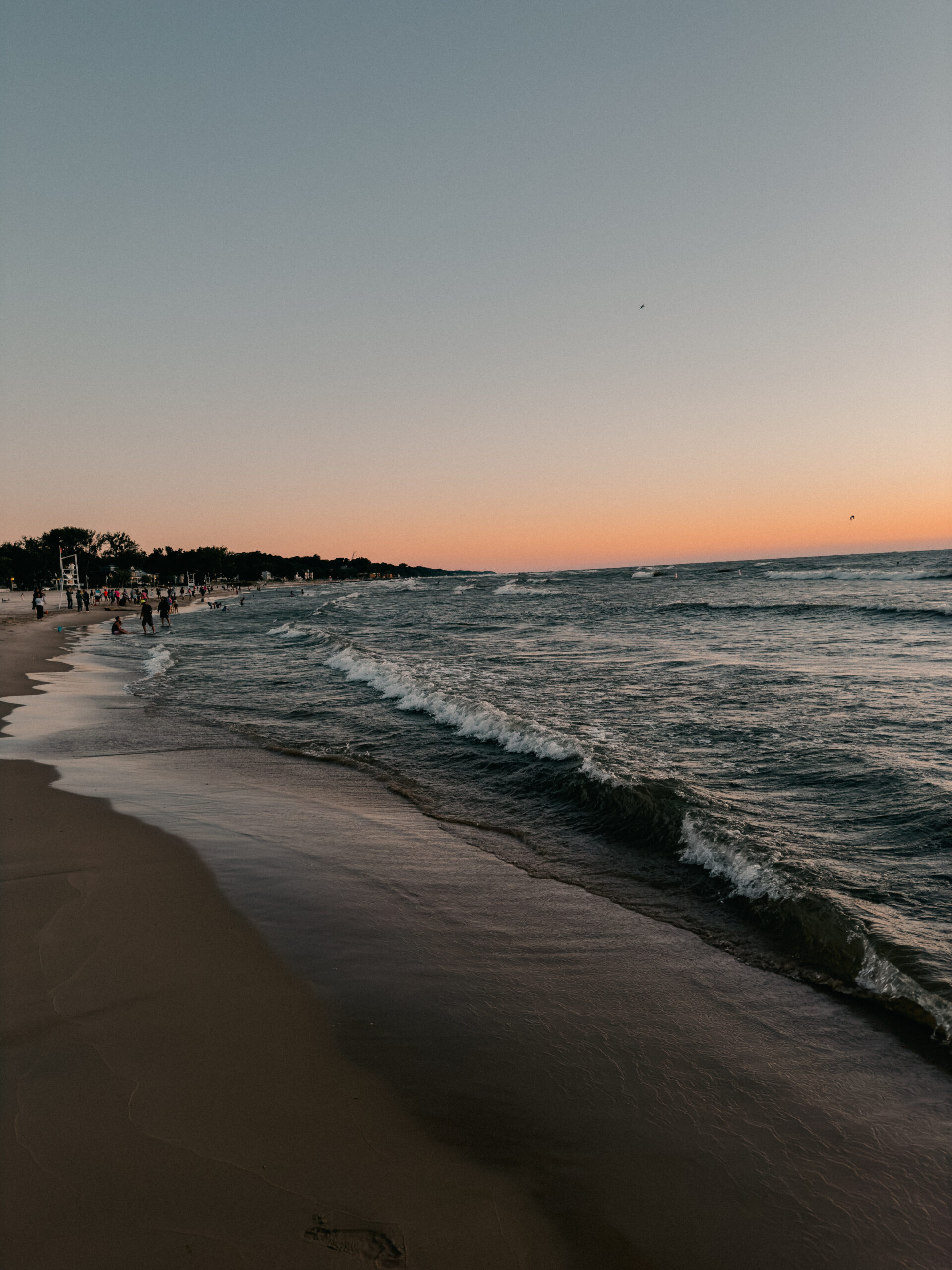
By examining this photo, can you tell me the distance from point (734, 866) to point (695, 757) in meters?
3.98

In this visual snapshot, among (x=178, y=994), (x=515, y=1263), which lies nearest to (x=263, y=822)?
(x=178, y=994)

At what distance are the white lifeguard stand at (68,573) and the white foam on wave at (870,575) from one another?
85048mm

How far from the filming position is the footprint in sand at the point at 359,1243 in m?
2.72

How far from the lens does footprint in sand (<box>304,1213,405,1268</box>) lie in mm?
2717

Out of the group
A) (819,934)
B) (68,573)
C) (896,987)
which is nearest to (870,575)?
(819,934)

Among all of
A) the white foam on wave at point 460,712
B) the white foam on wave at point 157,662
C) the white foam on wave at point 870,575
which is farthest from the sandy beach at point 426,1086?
the white foam on wave at point 870,575

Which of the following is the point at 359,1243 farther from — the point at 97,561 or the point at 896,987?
the point at 97,561

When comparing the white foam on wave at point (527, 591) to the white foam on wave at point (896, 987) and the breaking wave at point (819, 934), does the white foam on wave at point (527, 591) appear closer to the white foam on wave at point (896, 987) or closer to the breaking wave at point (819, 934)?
the breaking wave at point (819, 934)

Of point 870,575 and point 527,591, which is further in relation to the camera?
point 527,591

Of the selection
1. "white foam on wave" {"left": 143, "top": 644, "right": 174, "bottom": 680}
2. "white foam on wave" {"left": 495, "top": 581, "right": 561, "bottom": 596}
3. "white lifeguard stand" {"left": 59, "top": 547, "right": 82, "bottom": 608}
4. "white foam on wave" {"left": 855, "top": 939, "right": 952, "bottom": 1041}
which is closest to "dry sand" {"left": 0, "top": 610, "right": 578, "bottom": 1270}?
"white foam on wave" {"left": 855, "top": 939, "right": 952, "bottom": 1041}

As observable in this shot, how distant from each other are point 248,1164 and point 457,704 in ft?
39.8

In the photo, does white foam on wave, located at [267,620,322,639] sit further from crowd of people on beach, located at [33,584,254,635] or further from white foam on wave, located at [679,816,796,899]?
white foam on wave, located at [679,816,796,899]

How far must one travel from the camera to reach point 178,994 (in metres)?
4.61

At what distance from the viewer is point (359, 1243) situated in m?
2.78
